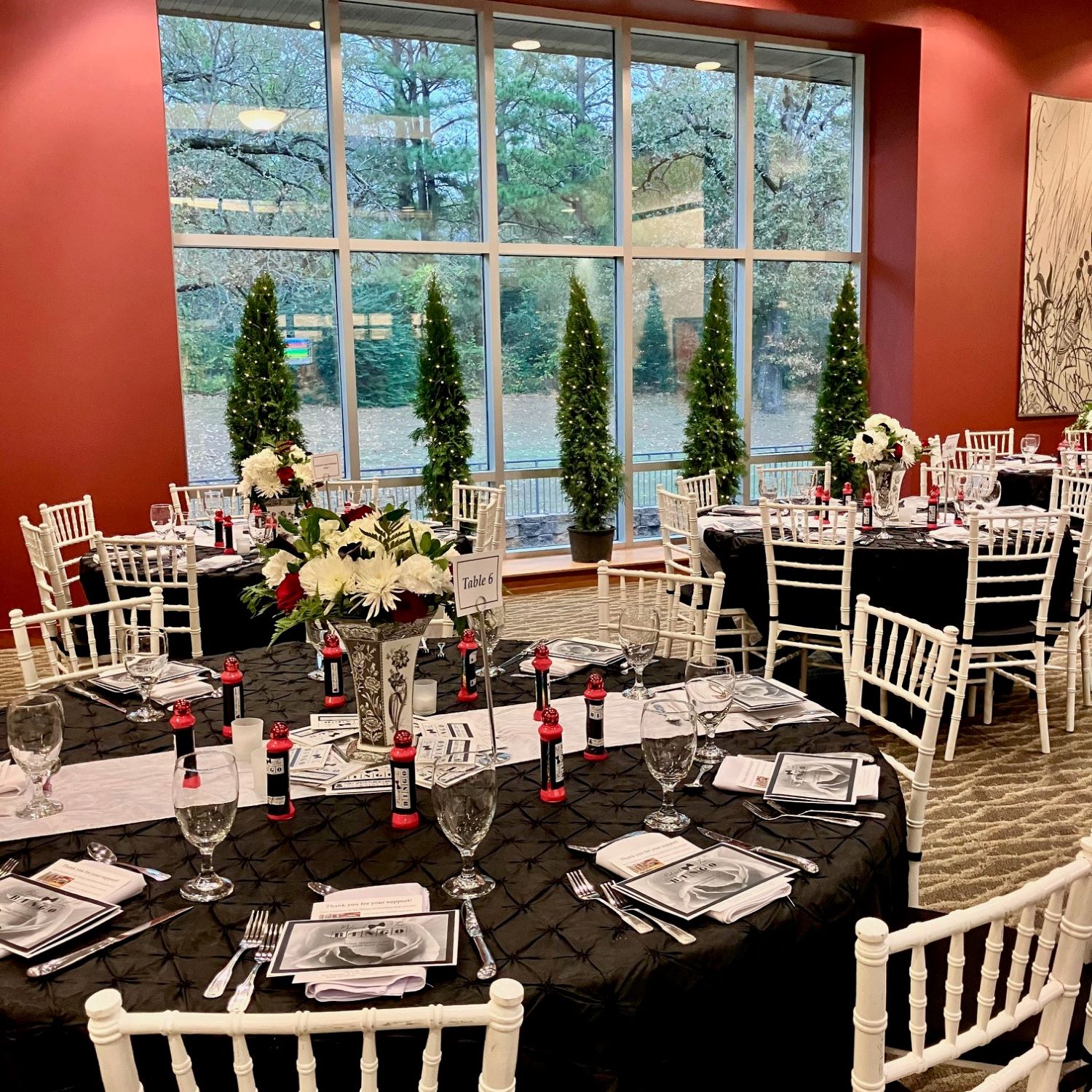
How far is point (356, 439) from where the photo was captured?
8781 millimetres

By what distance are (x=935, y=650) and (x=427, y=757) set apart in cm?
125

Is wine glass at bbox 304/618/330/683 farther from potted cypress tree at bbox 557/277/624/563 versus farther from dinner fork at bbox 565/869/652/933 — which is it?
potted cypress tree at bbox 557/277/624/563

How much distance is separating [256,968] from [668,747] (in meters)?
0.82

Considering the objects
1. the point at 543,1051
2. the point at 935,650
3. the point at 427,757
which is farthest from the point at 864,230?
the point at 543,1051

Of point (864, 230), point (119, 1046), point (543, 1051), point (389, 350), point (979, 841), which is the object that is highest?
point (864, 230)

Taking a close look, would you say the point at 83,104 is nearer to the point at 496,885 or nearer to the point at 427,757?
the point at 427,757

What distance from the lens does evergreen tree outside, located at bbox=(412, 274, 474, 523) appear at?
8.54 metres

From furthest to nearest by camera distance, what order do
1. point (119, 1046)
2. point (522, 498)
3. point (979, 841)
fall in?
point (522, 498) → point (979, 841) → point (119, 1046)

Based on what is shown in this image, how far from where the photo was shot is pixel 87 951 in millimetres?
1668

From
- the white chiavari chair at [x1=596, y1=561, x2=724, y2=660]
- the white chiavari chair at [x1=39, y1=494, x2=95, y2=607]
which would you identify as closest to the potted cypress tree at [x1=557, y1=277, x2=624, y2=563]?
the white chiavari chair at [x1=39, y1=494, x2=95, y2=607]

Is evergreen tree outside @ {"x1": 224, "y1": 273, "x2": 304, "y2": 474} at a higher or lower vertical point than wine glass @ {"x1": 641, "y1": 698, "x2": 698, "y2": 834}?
higher

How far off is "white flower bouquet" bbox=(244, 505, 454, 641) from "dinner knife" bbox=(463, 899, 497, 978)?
69cm

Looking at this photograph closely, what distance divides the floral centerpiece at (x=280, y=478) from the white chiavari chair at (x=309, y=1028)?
13.1ft

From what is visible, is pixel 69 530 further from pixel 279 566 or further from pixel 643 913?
pixel 643 913
